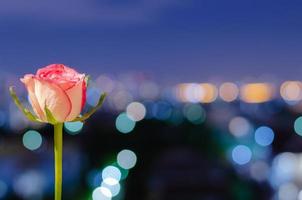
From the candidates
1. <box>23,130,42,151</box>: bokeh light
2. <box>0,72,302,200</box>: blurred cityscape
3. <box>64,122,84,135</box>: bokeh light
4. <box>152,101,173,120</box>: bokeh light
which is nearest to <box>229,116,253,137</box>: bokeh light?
<box>0,72,302,200</box>: blurred cityscape

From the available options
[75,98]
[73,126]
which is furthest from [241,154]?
[75,98]

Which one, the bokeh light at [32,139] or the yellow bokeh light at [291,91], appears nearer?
Result: the bokeh light at [32,139]

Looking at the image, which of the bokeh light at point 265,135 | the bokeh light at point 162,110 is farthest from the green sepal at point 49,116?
the bokeh light at point 265,135

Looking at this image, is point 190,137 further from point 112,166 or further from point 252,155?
point 252,155

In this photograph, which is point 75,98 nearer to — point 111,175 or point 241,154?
point 111,175

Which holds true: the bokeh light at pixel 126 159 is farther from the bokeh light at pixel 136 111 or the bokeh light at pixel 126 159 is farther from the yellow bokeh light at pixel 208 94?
the yellow bokeh light at pixel 208 94

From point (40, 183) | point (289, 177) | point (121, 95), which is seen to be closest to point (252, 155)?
point (289, 177)
